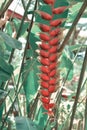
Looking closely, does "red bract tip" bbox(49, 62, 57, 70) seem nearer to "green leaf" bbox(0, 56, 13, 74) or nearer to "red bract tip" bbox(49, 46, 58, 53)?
"red bract tip" bbox(49, 46, 58, 53)

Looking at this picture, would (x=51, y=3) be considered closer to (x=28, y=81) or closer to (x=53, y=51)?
(x=53, y=51)

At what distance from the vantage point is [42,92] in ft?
1.71

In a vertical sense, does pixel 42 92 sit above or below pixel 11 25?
below

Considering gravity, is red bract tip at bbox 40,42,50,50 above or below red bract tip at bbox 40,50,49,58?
above

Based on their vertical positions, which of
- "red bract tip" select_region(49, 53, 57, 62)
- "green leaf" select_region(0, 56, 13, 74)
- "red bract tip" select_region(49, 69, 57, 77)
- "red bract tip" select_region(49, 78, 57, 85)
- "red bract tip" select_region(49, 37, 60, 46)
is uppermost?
"red bract tip" select_region(49, 37, 60, 46)

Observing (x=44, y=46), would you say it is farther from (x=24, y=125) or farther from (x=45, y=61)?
(x=24, y=125)

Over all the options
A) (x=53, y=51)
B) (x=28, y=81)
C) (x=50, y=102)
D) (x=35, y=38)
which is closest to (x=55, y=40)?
(x=53, y=51)

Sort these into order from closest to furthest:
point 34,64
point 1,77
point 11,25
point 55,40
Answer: point 55,40 → point 1,77 → point 34,64 → point 11,25

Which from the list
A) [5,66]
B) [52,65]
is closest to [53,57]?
[52,65]

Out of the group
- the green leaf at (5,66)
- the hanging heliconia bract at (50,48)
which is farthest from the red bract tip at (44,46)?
the green leaf at (5,66)

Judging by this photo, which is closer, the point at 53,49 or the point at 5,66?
the point at 53,49

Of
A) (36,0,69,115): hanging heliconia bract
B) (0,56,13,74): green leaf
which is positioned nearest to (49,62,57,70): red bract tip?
(36,0,69,115): hanging heliconia bract

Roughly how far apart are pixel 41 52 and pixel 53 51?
2 cm

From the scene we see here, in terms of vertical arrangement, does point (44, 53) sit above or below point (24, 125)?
above
